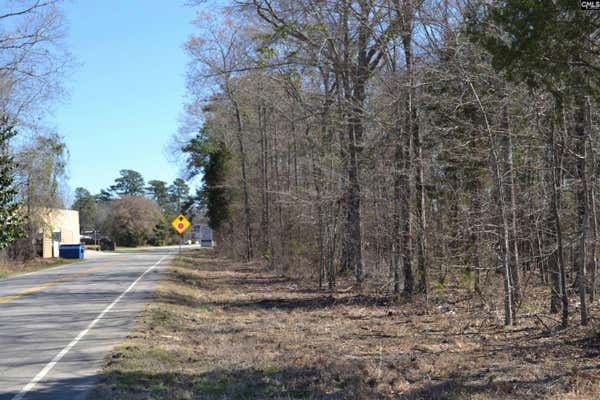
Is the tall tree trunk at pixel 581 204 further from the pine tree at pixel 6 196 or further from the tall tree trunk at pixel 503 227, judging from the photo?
the pine tree at pixel 6 196

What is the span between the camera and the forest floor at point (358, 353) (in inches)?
313

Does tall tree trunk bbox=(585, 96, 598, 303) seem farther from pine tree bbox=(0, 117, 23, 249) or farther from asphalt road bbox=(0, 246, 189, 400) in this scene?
pine tree bbox=(0, 117, 23, 249)

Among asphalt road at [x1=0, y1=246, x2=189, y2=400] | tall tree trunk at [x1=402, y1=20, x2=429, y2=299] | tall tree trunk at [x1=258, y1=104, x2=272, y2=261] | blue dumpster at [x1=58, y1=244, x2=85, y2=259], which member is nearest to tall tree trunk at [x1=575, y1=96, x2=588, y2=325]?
tall tree trunk at [x1=402, y1=20, x2=429, y2=299]

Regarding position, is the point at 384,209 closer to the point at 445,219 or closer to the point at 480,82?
the point at 445,219

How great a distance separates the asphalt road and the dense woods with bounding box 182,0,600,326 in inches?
278

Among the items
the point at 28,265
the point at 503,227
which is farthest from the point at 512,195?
the point at 28,265

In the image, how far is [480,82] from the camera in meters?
12.9

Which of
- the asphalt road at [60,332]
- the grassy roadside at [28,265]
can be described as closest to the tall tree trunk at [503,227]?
the asphalt road at [60,332]

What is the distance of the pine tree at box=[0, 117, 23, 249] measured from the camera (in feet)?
106

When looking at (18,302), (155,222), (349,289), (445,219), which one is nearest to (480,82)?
(445,219)

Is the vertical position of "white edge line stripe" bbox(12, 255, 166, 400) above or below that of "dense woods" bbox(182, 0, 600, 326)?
below

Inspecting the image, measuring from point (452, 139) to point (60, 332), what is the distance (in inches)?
379

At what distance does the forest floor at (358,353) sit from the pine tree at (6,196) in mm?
19188

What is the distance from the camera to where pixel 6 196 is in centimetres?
3381
